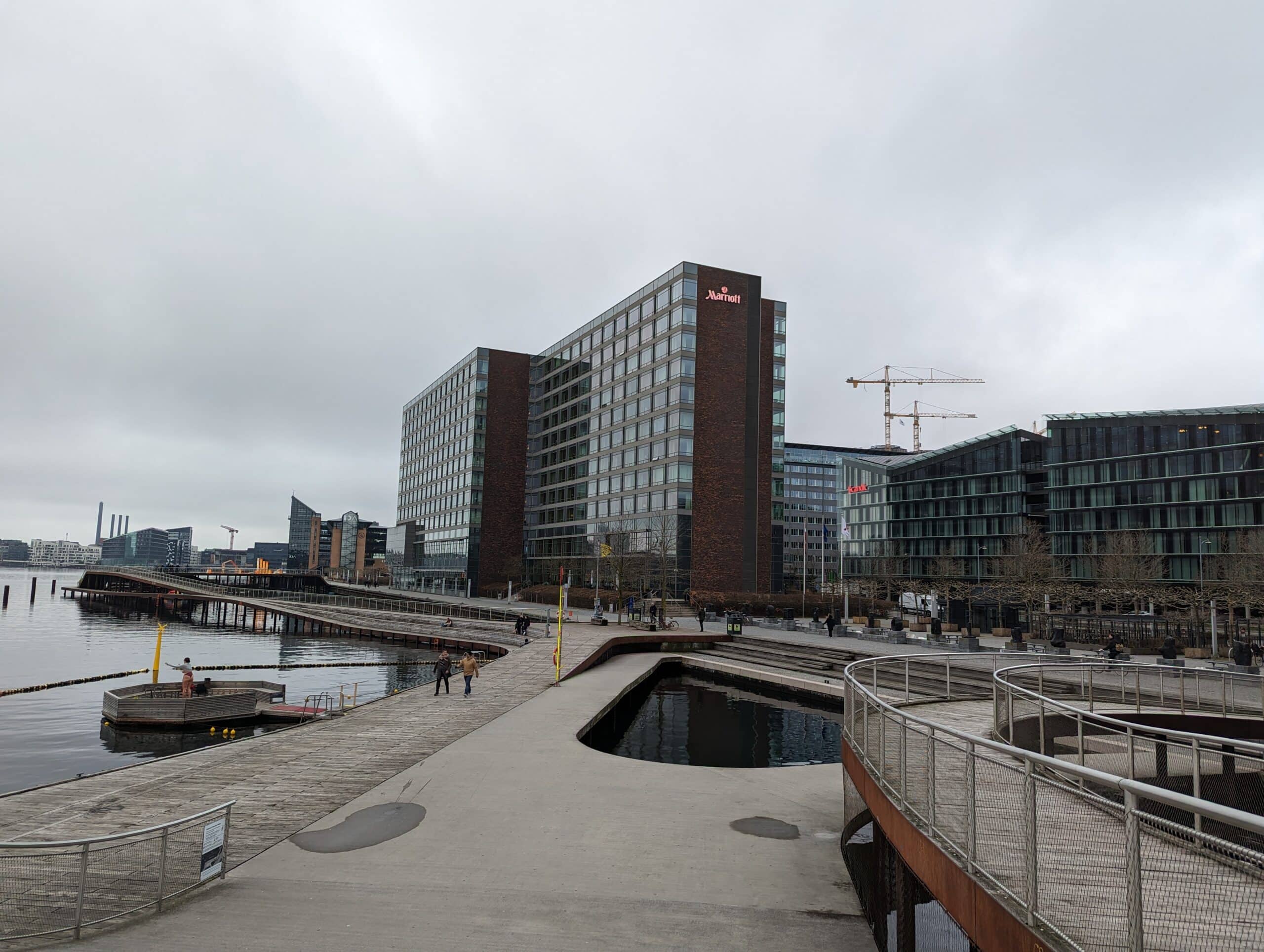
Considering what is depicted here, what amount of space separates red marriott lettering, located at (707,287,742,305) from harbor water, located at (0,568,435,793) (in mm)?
45191

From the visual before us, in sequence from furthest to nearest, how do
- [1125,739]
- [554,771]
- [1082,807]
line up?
1. [554,771]
2. [1125,739]
3. [1082,807]

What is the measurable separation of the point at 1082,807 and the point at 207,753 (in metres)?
18.4

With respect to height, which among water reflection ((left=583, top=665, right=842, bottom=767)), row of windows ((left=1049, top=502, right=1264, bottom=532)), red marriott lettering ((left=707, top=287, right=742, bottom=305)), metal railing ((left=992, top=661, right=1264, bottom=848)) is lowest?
water reflection ((left=583, top=665, right=842, bottom=767))

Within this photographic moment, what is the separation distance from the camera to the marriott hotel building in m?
76.8

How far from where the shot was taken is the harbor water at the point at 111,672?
93.1 feet

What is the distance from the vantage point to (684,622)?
57719mm

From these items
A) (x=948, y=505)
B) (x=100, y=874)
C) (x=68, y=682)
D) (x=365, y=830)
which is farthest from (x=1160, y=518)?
(x=68, y=682)

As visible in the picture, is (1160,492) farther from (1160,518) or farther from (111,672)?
(111,672)

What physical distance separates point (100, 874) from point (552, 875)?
576 cm

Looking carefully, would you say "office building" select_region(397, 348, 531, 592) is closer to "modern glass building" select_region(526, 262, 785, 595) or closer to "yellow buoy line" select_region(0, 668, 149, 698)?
"modern glass building" select_region(526, 262, 785, 595)

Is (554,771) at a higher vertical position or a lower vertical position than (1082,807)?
lower

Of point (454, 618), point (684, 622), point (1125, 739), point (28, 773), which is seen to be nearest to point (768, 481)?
point (684, 622)

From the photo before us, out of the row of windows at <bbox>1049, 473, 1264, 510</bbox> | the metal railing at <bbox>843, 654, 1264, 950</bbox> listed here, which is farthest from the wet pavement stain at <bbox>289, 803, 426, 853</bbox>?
the row of windows at <bbox>1049, 473, 1264, 510</bbox>

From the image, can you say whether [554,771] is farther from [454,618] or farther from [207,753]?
[454,618]
